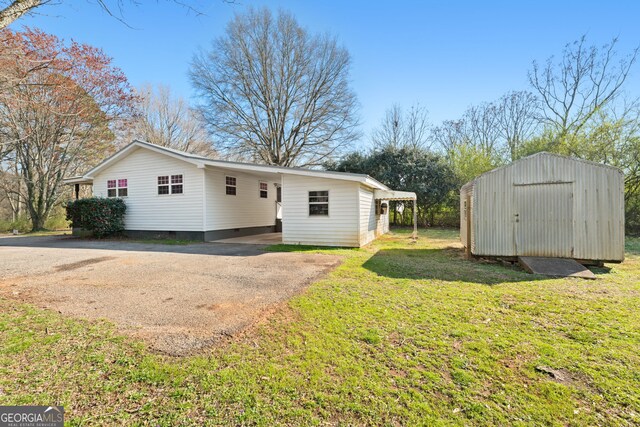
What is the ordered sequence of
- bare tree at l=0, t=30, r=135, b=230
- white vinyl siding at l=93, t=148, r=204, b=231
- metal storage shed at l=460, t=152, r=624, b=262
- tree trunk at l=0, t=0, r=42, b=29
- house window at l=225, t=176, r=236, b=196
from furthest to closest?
bare tree at l=0, t=30, r=135, b=230 → house window at l=225, t=176, r=236, b=196 → white vinyl siding at l=93, t=148, r=204, b=231 → metal storage shed at l=460, t=152, r=624, b=262 → tree trunk at l=0, t=0, r=42, b=29

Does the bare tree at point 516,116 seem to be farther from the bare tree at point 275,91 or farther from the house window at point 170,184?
the house window at point 170,184

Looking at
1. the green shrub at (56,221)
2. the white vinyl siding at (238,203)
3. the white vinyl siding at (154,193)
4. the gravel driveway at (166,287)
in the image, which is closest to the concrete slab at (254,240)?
the white vinyl siding at (238,203)

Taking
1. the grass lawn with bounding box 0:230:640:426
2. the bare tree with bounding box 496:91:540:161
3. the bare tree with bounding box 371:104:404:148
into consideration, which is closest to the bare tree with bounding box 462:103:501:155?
the bare tree with bounding box 496:91:540:161

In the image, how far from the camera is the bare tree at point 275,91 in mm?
20391

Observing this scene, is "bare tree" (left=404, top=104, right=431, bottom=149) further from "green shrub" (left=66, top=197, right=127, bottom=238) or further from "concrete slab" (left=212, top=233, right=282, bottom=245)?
"green shrub" (left=66, top=197, right=127, bottom=238)

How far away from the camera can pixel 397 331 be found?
3.20 metres

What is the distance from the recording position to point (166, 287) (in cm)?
500

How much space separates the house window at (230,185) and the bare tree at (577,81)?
62.3 ft

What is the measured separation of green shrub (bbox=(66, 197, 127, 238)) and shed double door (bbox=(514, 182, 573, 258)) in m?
15.9

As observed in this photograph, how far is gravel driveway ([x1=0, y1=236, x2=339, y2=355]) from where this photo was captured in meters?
3.37

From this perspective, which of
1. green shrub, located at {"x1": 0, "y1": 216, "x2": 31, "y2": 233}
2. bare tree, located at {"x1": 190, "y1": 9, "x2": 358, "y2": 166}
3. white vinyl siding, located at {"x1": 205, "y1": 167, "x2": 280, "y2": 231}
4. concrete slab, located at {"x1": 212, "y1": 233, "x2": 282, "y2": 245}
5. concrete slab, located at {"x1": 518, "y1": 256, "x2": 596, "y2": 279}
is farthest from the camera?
bare tree, located at {"x1": 190, "y1": 9, "x2": 358, "y2": 166}

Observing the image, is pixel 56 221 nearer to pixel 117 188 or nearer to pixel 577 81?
pixel 117 188

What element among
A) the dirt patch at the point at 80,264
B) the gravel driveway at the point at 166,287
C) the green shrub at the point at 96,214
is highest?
the green shrub at the point at 96,214

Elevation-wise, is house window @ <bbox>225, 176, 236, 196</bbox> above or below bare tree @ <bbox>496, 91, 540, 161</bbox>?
below
